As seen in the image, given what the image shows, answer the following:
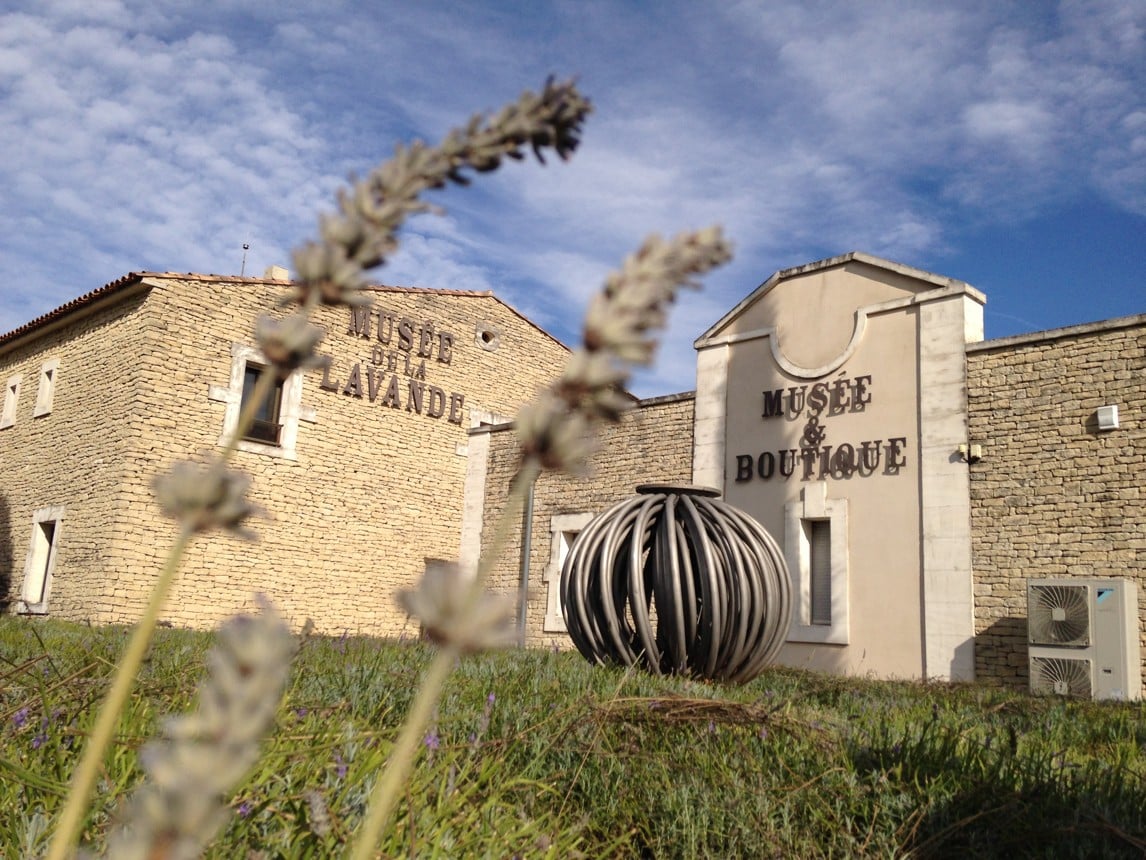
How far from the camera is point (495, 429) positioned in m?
21.7

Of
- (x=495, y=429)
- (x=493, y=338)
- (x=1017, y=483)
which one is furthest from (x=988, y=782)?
(x=493, y=338)

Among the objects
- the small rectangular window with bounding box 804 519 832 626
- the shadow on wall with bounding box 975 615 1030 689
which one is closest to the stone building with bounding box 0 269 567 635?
the small rectangular window with bounding box 804 519 832 626

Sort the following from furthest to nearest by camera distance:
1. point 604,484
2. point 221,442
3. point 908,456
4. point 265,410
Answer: point 265,410, point 604,484, point 221,442, point 908,456

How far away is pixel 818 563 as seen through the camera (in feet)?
50.1

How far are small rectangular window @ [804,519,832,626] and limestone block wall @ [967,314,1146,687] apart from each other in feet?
7.79

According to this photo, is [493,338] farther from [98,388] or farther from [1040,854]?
[1040,854]

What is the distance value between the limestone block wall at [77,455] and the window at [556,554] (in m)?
7.58

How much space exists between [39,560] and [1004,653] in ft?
55.8

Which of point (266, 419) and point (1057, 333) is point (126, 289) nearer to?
point (266, 419)

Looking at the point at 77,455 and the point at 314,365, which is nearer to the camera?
the point at 314,365

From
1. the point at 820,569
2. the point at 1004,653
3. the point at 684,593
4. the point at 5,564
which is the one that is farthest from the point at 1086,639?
the point at 5,564

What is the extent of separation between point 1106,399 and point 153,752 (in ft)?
46.3

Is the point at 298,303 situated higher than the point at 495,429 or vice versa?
the point at 495,429

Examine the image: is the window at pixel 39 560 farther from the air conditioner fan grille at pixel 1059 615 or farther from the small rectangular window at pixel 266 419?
the air conditioner fan grille at pixel 1059 615
